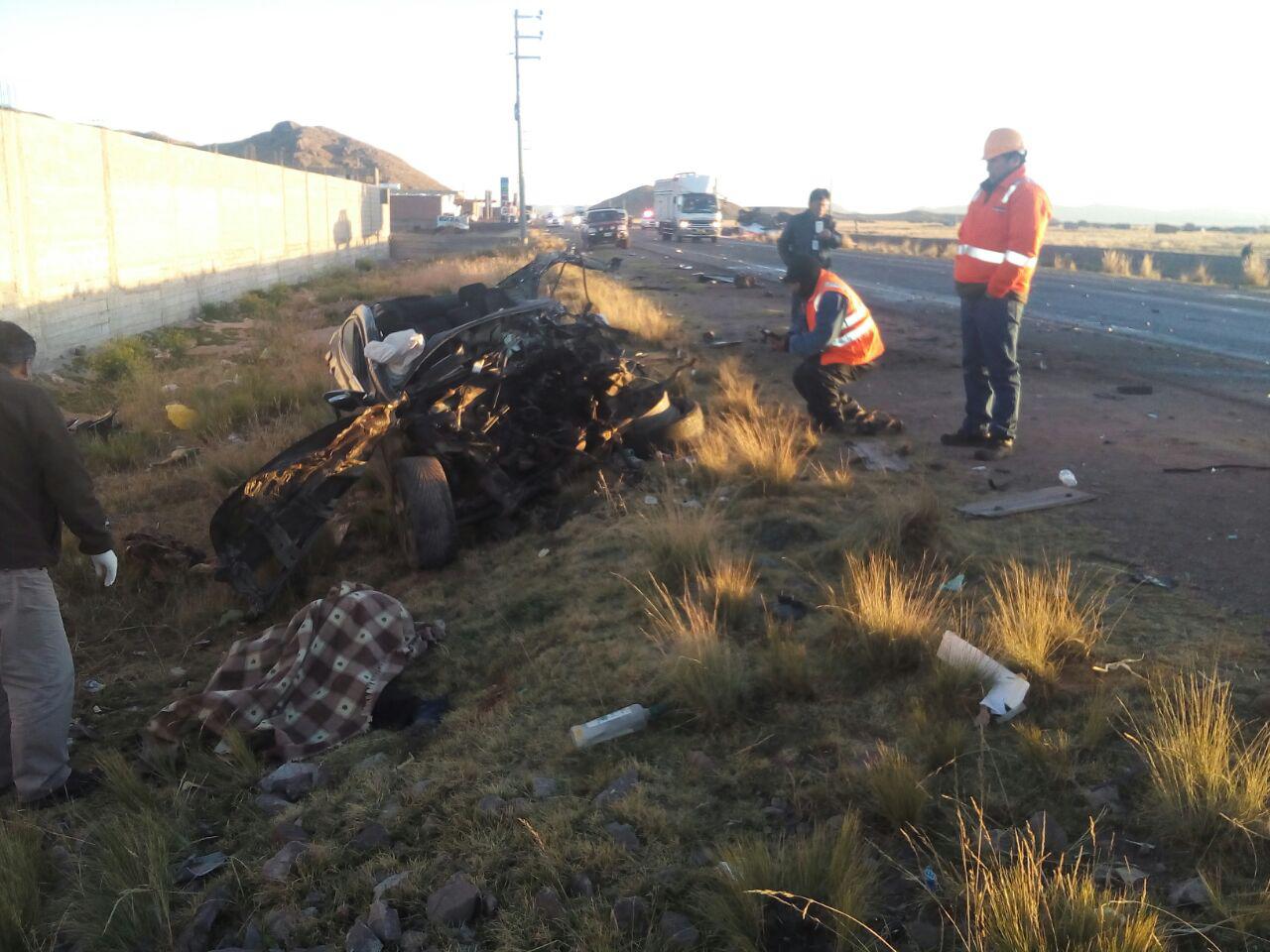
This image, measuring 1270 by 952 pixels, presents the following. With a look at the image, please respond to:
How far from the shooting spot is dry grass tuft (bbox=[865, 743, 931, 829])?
10.2 ft

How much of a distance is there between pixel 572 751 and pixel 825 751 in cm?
98

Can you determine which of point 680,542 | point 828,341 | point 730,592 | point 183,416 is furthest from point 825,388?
point 183,416

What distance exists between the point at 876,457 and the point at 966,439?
0.88 metres

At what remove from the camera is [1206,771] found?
289cm

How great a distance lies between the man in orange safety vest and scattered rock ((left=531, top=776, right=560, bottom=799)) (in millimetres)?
4820

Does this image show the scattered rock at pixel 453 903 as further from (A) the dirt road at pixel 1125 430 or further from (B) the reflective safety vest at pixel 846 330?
(B) the reflective safety vest at pixel 846 330

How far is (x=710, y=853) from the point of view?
3.10 metres

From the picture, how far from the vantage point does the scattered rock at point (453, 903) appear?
2958mm

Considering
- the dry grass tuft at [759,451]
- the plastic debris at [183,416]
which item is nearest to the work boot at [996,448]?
the dry grass tuft at [759,451]

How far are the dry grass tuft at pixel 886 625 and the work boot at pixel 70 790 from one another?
3.43 meters

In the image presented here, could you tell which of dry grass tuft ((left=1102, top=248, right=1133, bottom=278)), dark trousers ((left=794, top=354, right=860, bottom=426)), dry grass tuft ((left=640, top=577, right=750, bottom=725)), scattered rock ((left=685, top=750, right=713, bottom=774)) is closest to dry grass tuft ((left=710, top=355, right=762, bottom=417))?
dark trousers ((left=794, top=354, right=860, bottom=426))

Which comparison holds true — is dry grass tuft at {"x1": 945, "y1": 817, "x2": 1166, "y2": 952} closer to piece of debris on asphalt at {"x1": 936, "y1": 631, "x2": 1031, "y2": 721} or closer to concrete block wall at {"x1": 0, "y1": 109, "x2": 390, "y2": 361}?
piece of debris on asphalt at {"x1": 936, "y1": 631, "x2": 1031, "y2": 721}

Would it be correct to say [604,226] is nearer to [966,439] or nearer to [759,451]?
[966,439]

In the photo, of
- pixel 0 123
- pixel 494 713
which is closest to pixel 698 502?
pixel 494 713
